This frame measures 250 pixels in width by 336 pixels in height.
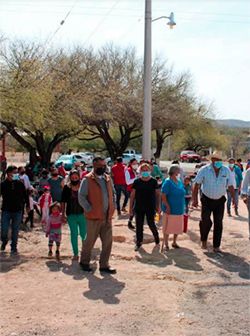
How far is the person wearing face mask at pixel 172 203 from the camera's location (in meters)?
9.60

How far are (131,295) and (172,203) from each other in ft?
10.5

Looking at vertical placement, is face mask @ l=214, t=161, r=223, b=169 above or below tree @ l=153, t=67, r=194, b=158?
below

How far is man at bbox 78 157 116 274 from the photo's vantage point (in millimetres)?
7824

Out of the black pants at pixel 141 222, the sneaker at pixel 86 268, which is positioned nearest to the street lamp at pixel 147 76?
the black pants at pixel 141 222

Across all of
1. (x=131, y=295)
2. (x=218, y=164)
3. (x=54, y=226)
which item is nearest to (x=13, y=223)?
(x=54, y=226)

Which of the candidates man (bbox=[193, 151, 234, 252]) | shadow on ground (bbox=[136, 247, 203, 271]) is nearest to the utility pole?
Result: man (bbox=[193, 151, 234, 252])

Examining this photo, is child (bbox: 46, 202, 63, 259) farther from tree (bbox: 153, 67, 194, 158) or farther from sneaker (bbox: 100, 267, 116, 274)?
tree (bbox: 153, 67, 194, 158)

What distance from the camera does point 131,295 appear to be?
6.69 metres

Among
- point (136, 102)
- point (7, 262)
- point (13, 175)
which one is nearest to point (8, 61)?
point (136, 102)

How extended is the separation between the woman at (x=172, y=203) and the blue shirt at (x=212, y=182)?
1.30ft

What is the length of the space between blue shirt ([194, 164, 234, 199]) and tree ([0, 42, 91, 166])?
32.7 ft

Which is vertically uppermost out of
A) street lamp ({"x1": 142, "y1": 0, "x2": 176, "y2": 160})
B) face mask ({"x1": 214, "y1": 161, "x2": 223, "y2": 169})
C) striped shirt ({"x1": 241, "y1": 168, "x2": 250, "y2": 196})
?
street lamp ({"x1": 142, "y1": 0, "x2": 176, "y2": 160})

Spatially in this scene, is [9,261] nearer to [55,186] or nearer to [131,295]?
[131,295]

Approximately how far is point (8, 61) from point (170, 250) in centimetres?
1448
